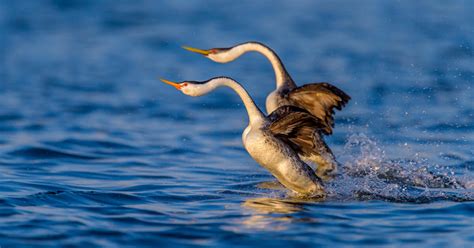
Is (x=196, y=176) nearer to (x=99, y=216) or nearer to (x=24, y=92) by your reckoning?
(x=99, y=216)

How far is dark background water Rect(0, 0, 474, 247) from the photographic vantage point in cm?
967

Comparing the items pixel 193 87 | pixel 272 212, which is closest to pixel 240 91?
pixel 193 87

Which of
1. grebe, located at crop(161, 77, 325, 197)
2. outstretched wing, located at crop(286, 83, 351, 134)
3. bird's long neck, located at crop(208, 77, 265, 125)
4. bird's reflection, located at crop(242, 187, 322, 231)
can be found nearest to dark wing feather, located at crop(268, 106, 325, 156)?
grebe, located at crop(161, 77, 325, 197)

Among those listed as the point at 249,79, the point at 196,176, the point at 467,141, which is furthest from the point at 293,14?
the point at 196,176

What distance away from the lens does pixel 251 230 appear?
30.7ft

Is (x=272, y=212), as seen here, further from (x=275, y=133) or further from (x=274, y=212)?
(x=275, y=133)

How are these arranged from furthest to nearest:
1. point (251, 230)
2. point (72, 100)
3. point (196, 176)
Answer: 1. point (72, 100)
2. point (196, 176)
3. point (251, 230)

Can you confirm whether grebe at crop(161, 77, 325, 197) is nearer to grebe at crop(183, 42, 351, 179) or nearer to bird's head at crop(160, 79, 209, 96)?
bird's head at crop(160, 79, 209, 96)

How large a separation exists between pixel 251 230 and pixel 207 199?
62.3 inches

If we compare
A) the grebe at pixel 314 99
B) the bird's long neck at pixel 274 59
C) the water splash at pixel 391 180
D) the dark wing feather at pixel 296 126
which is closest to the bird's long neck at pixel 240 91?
the dark wing feather at pixel 296 126

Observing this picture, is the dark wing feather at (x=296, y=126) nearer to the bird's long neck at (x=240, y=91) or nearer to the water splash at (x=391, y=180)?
the bird's long neck at (x=240, y=91)

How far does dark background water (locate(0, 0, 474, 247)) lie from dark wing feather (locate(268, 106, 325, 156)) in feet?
1.76

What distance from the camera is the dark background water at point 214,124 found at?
9.67m

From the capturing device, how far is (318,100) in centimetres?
1193
